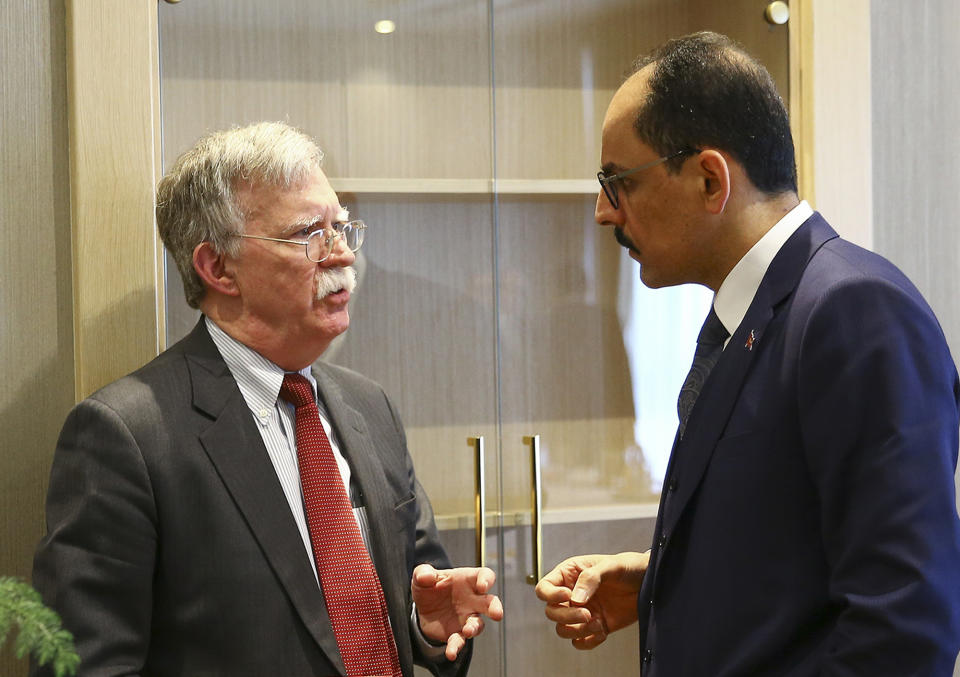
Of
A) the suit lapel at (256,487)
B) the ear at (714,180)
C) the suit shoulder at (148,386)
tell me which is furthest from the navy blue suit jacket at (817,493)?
the suit shoulder at (148,386)

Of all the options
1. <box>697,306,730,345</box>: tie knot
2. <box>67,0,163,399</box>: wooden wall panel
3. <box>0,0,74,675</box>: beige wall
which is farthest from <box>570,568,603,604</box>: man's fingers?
<box>0,0,74,675</box>: beige wall

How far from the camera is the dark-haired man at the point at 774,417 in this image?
1074mm

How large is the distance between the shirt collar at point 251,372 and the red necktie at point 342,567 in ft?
0.21

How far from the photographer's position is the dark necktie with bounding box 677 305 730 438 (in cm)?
141

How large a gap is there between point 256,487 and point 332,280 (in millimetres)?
383

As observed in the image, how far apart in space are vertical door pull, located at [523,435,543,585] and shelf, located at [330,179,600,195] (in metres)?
0.51

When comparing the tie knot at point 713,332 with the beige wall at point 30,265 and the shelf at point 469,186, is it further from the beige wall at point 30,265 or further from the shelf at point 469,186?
the beige wall at point 30,265

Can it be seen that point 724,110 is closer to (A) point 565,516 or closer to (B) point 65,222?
(A) point 565,516

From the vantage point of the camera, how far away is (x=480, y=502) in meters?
1.90

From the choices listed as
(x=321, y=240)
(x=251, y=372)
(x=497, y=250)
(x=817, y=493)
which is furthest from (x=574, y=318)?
(x=817, y=493)

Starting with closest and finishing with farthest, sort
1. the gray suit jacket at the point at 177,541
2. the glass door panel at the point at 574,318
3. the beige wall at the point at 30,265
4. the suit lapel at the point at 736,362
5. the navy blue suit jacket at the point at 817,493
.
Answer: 1. the navy blue suit jacket at the point at 817,493
2. the suit lapel at the point at 736,362
3. the gray suit jacket at the point at 177,541
4. the beige wall at the point at 30,265
5. the glass door panel at the point at 574,318

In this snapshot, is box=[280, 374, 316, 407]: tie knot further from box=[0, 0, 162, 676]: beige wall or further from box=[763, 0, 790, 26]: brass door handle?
box=[763, 0, 790, 26]: brass door handle

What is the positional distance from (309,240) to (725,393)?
0.76 meters

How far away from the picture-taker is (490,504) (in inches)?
75.2
